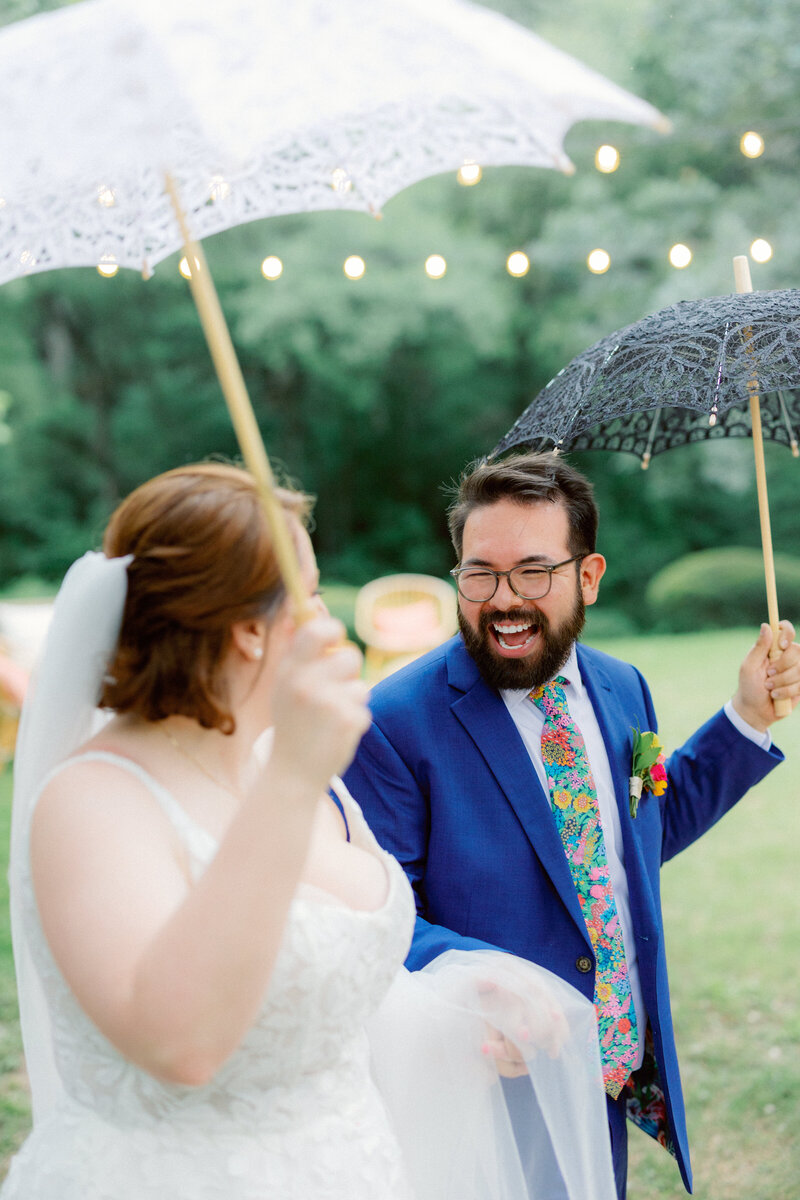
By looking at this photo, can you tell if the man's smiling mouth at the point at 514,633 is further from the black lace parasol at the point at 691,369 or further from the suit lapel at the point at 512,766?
the black lace parasol at the point at 691,369

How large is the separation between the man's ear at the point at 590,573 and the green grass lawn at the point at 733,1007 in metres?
2.38

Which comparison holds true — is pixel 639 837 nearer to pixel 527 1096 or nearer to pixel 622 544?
pixel 527 1096

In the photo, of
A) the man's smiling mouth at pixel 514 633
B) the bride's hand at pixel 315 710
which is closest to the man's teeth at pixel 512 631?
the man's smiling mouth at pixel 514 633

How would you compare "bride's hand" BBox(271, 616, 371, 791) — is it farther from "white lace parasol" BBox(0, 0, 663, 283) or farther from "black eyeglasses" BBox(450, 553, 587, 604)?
"black eyeglasses" BBox(450, 553, 587, 604)

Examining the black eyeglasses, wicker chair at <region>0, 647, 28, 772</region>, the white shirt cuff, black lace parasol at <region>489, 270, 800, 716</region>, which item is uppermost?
black lace parasol at <region>489, 270, 800, 716</region>

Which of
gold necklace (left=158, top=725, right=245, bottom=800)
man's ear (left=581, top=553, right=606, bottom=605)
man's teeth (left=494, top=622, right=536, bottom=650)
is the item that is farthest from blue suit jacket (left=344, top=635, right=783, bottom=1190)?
gold necklace (left=158, top=725, right=245, bottom=800)

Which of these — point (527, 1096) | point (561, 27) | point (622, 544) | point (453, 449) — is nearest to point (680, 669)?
point (622, 544)

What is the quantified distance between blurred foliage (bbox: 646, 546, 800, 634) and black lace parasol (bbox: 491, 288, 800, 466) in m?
13.7

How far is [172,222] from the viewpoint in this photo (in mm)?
2061

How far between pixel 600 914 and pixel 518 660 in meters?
0.60

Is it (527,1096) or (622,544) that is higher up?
(527,1096)

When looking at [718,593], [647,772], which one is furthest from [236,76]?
[718,593]

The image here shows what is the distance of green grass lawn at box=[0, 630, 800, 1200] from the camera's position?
400cm

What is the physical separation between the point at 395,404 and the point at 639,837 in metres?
18.9
